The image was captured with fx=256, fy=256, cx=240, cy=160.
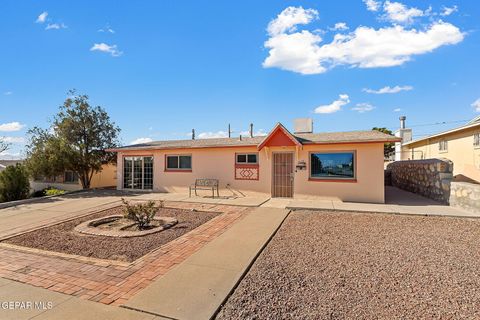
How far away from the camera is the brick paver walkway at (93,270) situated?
369 centimetres

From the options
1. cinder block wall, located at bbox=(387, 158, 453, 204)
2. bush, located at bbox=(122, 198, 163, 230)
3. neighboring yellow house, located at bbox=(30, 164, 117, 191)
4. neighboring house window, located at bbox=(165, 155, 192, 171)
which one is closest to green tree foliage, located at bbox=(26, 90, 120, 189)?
neighboring yellow house, located at bbox=(30, 164, 117, 191)

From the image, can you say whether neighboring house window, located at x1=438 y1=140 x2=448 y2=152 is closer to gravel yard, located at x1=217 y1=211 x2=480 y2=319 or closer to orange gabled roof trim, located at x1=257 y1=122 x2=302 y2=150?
orange gabled roof trim, located at x1=257 y1=122 x2=302 y2=150

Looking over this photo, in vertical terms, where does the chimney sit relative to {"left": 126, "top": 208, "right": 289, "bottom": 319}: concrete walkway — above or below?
above

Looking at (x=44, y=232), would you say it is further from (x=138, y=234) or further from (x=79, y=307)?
(x=79, y=307)

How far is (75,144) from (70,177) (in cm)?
380

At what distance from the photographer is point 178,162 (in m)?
14.6

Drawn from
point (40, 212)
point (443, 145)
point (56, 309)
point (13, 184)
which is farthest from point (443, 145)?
point (13, 184)

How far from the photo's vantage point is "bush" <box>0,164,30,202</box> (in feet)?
43.6

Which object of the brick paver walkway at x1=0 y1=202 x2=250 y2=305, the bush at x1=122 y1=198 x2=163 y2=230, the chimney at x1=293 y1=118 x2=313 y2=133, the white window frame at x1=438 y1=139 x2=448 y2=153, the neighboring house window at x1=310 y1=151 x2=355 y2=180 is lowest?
the brick paver walkway at x1=0 y1=202 x2=250 y2=305

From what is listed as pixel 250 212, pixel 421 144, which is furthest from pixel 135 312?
pixel 421 144

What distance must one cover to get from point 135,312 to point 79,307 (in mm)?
770

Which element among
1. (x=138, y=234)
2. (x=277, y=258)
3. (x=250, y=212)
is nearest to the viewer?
(x=277, y=258)

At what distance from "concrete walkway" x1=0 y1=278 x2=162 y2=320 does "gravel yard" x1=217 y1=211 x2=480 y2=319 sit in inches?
51.7

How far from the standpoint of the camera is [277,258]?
15.7 ft
